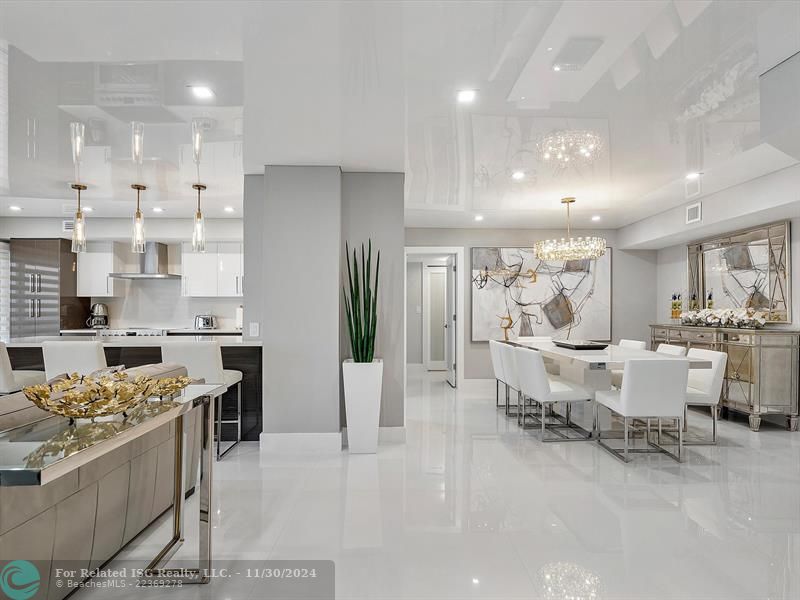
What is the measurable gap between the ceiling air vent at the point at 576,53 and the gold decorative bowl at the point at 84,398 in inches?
93.7

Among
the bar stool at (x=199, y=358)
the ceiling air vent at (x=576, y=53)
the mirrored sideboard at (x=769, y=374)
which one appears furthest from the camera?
the mirrored sideboard at (x=769, y=374)

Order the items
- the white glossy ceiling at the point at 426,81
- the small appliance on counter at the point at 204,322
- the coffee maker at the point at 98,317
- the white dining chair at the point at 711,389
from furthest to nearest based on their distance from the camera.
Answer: the small appliance on counter at the point at 204,322, the coffee maker at the point at 98,317, the white dining chair at the point at 711,389, the white glossy ceiling at the point at 426,81

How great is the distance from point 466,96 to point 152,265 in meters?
6.01

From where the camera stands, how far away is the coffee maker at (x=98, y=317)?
283 inches

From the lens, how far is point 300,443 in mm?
4316

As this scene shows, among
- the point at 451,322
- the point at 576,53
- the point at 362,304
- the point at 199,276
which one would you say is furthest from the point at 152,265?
the point at 576,53

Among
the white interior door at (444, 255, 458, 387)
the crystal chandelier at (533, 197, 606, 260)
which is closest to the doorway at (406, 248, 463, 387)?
the white interior door at (444, 255, 458, 387)

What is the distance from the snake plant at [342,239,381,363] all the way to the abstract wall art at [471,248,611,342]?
3.60 meters

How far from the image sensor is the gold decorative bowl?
1592mm

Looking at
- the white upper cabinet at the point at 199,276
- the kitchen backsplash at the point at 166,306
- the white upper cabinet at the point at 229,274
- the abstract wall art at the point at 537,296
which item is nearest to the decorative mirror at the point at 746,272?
the abstract wall art at the point at 537,296

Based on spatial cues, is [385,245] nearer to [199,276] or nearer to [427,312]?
[199,276]

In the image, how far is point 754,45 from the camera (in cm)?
239

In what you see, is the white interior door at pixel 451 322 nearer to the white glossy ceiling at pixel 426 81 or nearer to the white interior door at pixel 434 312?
the white interior door at pixel 434 312

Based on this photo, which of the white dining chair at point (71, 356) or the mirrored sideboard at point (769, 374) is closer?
the white dining chair at point (71, 356)
